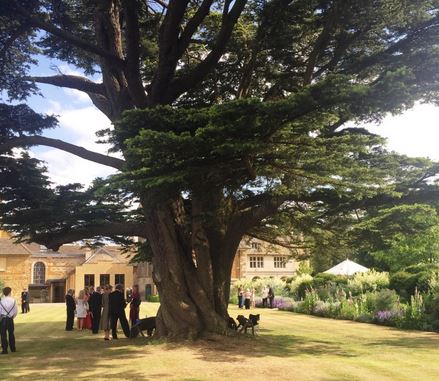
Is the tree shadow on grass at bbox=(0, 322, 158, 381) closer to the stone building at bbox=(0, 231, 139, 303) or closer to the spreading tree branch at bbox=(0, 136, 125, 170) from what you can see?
the spreading tree branch at bbox=(0, 136, 125, 170)

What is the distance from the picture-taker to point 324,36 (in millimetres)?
12461

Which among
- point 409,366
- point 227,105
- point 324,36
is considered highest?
point 324,36

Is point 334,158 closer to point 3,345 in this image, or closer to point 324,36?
point 324,36

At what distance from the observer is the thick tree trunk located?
541 inches

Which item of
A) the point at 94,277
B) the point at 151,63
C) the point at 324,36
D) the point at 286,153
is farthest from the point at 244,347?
the point at 94,277

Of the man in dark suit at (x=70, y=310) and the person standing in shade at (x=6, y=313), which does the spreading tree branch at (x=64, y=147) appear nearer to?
the person standing in shade at (x=6, y=313)

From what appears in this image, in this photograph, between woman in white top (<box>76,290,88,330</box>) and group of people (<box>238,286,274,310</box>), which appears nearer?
woman in white top (<box>76,290,88,330</box>)

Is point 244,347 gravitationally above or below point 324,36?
below

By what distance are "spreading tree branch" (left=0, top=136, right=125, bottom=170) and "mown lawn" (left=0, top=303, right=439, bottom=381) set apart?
5.13 m

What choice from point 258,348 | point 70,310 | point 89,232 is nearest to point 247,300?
point 70,310

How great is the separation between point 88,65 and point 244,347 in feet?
34.9

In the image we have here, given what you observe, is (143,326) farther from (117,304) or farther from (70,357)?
(70,357)

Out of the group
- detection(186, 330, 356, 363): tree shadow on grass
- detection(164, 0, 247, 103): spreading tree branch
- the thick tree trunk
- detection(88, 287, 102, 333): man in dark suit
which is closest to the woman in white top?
detection(88, 287, 102, 333): man in dark suit

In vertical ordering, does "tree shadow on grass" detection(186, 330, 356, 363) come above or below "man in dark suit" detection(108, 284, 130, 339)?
below
